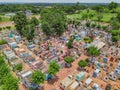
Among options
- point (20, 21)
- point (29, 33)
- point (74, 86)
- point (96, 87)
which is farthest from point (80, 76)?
point (20, 21)

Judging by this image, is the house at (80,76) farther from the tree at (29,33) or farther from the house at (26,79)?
the tree at (29,33)

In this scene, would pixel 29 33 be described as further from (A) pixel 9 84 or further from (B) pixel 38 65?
(A) pixel 9 84

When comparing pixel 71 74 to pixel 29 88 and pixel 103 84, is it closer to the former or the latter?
pixel 103 84

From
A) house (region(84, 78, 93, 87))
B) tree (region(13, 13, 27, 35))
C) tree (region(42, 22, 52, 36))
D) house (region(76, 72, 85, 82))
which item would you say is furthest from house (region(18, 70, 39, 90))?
tree (region(13, 13, 27, 35))

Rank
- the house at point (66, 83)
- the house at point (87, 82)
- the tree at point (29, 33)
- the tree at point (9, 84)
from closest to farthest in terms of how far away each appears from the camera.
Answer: the tree at point (9, 84), the house at point (66, 83), the house at point (87, 82), the tree at point (29, 33)

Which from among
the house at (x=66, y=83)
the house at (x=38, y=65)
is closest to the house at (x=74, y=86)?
the house at (x=66, y=83)

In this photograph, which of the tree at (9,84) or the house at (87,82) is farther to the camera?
the house at (87,82)

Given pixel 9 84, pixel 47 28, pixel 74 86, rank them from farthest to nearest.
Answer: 1. pixel 47 28
2. pixel 74 86
3. pixel 9 84

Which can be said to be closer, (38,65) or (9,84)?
(9,84)

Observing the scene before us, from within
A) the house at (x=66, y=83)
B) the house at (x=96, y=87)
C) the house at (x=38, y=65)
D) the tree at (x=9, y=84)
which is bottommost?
the house at (x=96, y=87)

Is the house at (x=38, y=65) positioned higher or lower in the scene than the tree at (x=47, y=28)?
lower

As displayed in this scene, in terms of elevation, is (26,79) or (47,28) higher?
(47,28)
